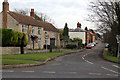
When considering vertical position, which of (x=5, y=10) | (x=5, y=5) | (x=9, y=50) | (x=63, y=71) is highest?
(x=5, y=5)

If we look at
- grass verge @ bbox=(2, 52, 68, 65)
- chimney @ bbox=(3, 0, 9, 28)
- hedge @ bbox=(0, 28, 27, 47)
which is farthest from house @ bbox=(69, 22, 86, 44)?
grass verge @ bbox=(2, 52, 68, 65)

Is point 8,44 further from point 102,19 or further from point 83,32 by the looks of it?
point 83,32

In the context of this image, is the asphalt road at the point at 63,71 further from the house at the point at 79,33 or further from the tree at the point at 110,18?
the house at the point at 79,33

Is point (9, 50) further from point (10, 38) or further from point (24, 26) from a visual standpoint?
point (24, 26)

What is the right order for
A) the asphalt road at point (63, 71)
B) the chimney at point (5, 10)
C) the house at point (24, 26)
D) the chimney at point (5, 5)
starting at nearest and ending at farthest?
1. the asphalt road at point (63, 71)
2. the chimney at point (5, 5)
3. the chimney at point (5, 10)
4. the house at point (24, 26)

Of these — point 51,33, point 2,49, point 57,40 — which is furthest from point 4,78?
point 57,40

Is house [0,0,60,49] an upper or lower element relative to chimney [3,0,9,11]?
lower

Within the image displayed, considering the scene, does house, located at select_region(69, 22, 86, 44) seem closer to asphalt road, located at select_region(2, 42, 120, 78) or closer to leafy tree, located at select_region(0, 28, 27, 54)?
leafy tree, located at select_region(0, 28, 27, 54)

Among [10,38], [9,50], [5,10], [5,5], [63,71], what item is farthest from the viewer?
[5,10]

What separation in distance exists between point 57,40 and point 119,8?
2962cm

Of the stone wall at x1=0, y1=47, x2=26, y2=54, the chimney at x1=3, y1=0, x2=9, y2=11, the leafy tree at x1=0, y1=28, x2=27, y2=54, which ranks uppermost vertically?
the chimney at x1=3, y1=0, x2=9, y2=11

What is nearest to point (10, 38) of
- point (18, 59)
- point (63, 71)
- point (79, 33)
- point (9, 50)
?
point (9, 50)

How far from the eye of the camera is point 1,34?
26250 millimetres

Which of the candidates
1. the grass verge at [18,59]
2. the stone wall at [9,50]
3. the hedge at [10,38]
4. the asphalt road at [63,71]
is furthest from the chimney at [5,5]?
the asphalt road at [63,71]
